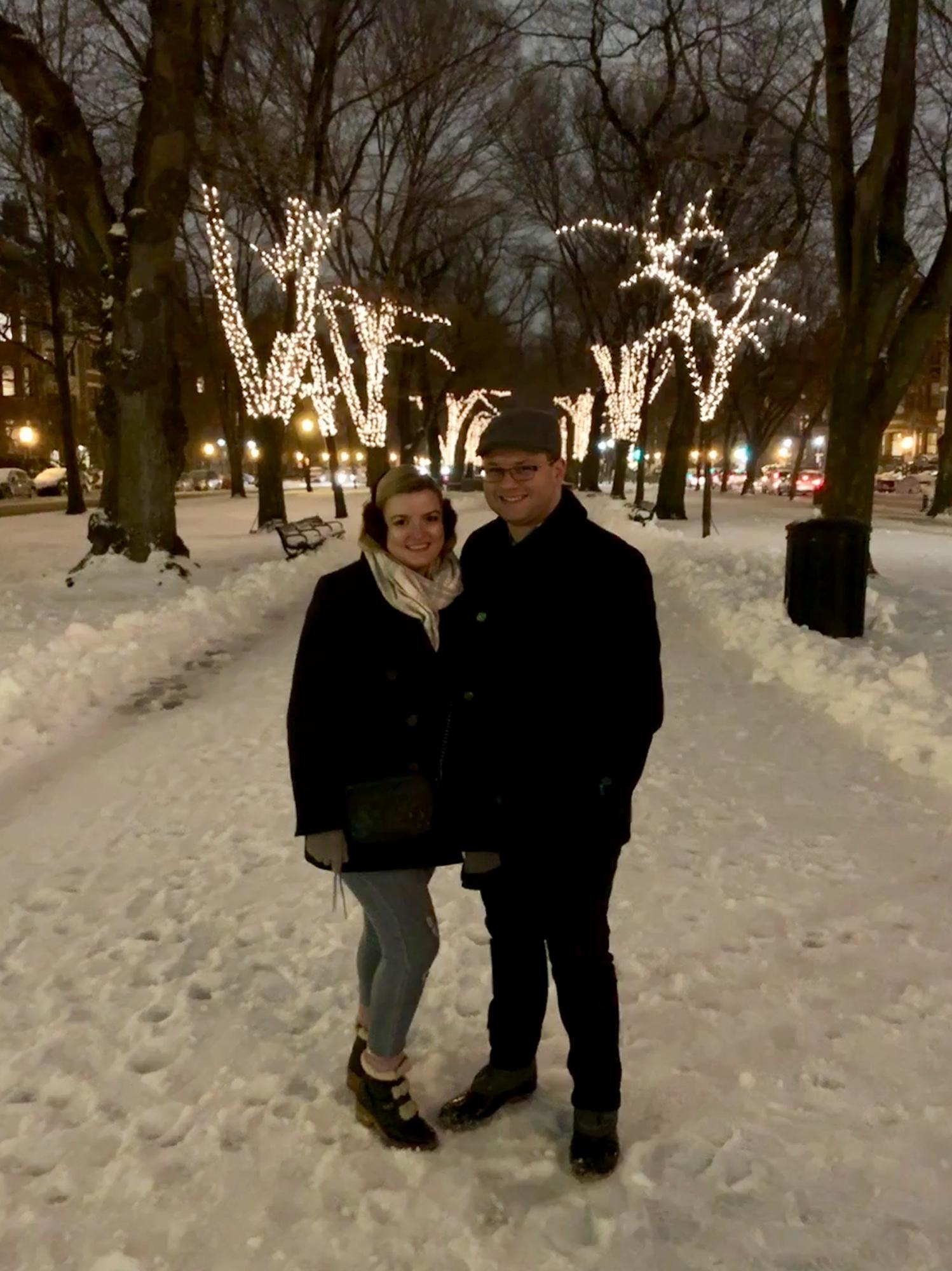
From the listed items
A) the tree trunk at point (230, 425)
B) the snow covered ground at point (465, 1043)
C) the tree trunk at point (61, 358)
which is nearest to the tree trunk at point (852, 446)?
the snow covered ground at point (465, 1043)

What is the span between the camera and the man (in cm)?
268

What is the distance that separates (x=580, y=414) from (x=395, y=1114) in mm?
47215

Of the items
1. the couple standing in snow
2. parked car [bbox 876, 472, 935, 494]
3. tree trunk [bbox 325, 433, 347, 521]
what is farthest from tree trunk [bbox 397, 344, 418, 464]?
the couple standing in snow

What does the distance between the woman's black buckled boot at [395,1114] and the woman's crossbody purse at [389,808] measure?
79cm

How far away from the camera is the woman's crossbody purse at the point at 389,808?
8.97ft

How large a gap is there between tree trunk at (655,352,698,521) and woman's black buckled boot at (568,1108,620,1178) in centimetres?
2348

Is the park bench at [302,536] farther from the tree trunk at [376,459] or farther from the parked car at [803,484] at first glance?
the parked car at [803,484]

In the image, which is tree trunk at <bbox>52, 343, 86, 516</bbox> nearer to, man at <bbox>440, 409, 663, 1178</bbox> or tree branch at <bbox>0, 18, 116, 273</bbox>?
tree branch at <bbox>0, 18, 116, 273</bbox>

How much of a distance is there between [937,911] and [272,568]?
11.6m

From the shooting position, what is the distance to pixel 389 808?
273 cm

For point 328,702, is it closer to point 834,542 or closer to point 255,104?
point 834,542

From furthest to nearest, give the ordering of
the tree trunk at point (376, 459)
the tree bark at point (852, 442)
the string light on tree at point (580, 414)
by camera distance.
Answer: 1. the string light on tree at point (580, 414)
2. the tree trunk at point (376, 459)
3. the tree bark at point (852, 442)

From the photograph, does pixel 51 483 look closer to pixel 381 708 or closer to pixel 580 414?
pixel 580 414

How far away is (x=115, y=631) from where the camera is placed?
9.55 m
